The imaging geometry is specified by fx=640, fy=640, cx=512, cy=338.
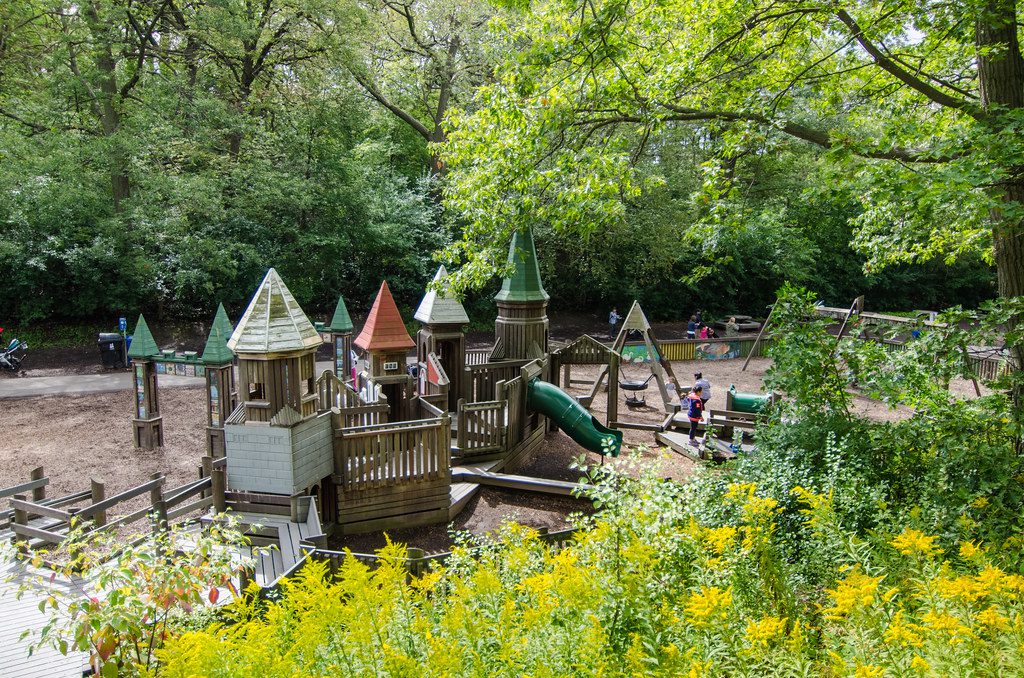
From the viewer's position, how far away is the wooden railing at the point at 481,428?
11320mm

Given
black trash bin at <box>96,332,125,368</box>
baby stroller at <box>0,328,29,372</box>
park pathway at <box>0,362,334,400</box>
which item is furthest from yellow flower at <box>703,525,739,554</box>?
baby stroller at <box>0,328,29,372</box>

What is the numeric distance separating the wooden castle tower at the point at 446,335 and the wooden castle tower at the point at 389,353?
0.71 m

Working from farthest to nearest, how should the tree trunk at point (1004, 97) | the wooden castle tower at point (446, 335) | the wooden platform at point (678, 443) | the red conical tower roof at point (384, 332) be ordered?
the wooden castle tower at point (446, 335) < the wooden platform at point (678, 443) < the red conical tower roof at point (384, 332) < the tree trunk at point (1004, 97)

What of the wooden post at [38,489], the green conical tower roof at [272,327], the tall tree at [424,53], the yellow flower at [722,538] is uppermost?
the tall tree at [424,53]

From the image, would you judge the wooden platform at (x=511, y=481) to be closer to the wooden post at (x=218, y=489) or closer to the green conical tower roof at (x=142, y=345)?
the wooden post at (x=218, y=489)

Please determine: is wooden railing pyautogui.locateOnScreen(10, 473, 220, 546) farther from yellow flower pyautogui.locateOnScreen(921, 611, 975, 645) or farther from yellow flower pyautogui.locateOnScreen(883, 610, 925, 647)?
yellow flower pyautogui.locateOnScreen(921, 611, 975, 645)

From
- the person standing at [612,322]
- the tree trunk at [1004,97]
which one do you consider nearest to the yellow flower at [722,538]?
the tree trunk at [1004,97]

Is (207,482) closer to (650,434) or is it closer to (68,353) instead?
(650,434)

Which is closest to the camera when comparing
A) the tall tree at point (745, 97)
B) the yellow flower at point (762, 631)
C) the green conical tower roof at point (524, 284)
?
the yellow flower at point (762, 631)

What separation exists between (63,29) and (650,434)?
2350 cm

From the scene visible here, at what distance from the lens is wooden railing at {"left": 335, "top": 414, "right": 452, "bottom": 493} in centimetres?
899

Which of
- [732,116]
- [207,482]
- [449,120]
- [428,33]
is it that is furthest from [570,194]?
[428,33]

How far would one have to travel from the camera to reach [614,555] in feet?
12.3

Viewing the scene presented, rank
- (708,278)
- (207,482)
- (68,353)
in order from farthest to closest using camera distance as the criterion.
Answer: (708,278), (68,353), (207,482)
